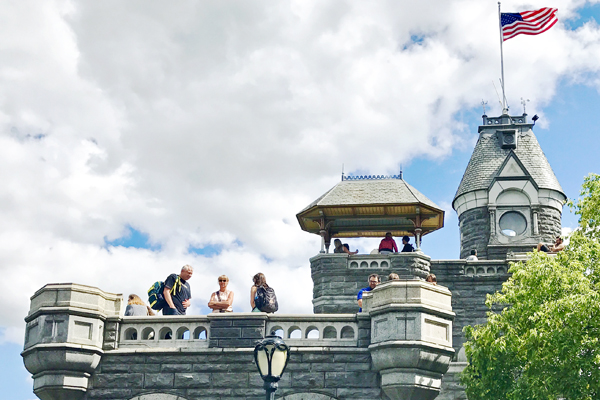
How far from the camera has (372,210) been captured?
28.5 metres

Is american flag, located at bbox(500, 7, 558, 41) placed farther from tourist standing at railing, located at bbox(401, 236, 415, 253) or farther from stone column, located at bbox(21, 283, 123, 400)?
stone column, located at bbox(21, 283, 123, 400)

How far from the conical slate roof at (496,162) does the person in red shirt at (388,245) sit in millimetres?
7569

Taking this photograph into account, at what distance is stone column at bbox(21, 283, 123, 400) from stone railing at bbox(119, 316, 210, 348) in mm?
508

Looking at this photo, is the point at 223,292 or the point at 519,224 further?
the point at 519,224

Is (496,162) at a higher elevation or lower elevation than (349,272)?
higher

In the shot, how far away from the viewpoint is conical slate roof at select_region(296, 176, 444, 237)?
28156 mm

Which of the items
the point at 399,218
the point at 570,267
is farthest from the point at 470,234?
the point at 570,267

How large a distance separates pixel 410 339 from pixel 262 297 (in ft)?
10.1

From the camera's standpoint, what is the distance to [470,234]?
34531 mm

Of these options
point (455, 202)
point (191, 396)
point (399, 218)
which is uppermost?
point (455, 202)

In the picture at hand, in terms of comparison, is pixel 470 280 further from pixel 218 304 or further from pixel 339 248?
pixel 218 304

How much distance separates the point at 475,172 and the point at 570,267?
1807 centimetres

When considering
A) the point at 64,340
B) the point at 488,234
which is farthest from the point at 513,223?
the point at 64,340

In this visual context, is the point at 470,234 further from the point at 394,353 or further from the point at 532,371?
the point at 394,353
